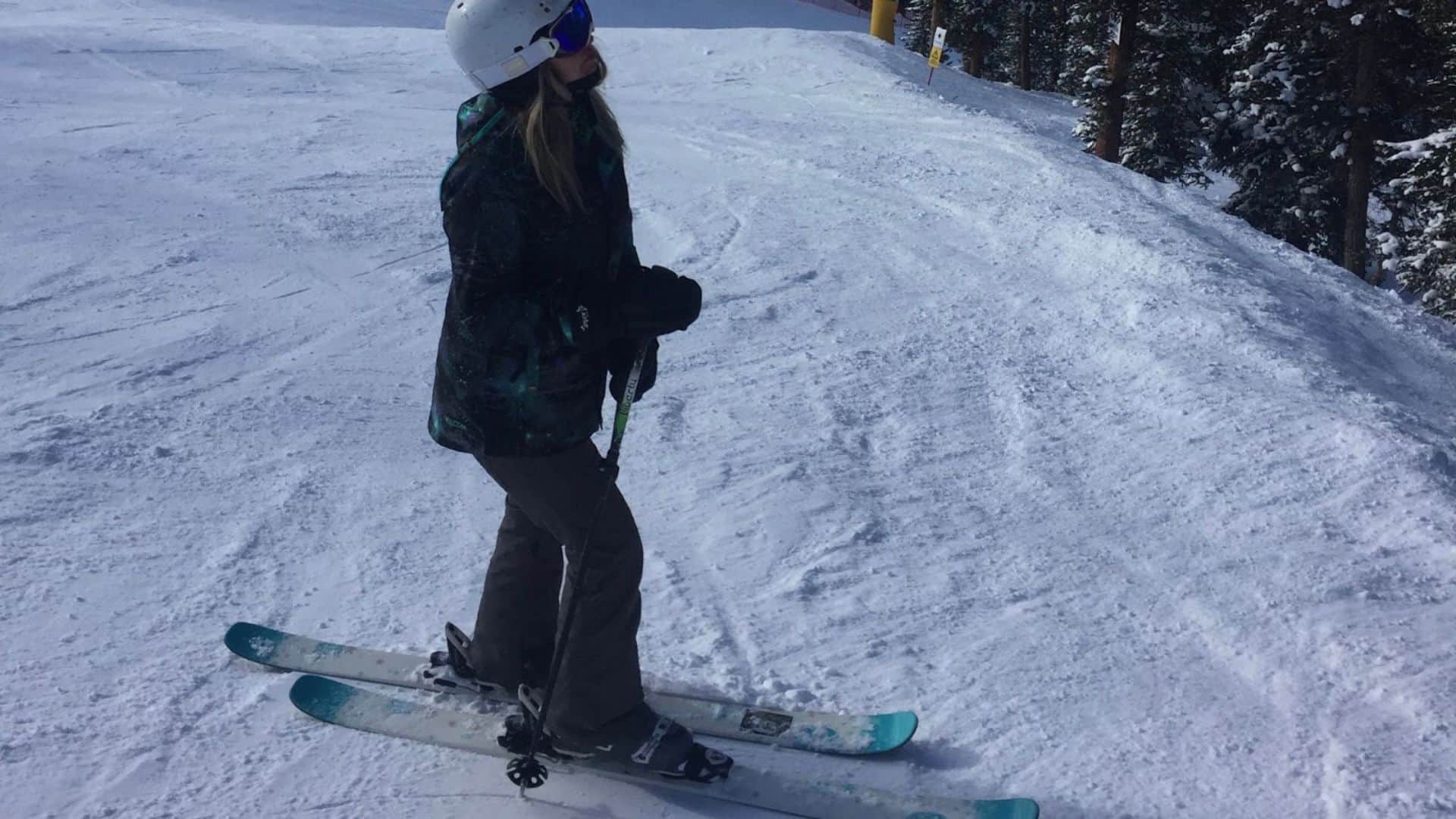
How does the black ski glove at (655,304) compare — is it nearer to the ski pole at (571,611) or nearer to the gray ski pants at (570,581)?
the ski pole at (571,611)

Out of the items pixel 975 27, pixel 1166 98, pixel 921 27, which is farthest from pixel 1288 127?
pixel 921 27

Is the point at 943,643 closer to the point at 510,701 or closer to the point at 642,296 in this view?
the point at 510,701

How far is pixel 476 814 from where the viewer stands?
287cm

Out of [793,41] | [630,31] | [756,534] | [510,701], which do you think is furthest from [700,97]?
[510,701]

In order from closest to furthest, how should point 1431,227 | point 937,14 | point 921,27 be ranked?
point 1431,227, point 937,14, point 921,27

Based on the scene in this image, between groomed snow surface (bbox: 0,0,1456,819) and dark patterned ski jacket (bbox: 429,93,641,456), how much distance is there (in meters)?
0.95

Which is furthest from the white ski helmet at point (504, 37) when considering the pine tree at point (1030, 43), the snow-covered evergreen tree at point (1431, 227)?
the pine tree at point (1030, 43)

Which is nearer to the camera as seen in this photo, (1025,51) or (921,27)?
(1025,51)

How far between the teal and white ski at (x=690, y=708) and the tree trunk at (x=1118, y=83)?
19414 millimetres

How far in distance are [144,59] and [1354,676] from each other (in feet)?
52.7

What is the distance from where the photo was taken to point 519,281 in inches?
105

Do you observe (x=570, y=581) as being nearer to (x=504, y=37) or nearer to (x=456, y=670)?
(x=456, y=670)

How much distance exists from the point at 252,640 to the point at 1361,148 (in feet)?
65.3

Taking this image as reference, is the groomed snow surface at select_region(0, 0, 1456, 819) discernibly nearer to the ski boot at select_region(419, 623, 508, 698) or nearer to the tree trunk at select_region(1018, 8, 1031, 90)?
the ski boot at select_region(419, 623, 508, 698)
